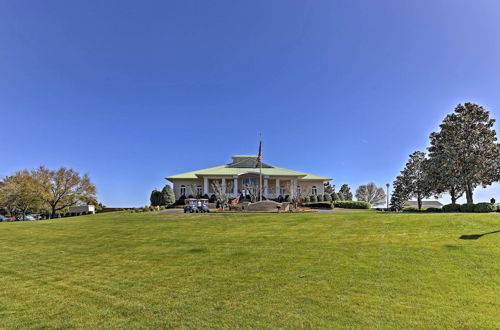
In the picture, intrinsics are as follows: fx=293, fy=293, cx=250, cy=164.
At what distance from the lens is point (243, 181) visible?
164 ft

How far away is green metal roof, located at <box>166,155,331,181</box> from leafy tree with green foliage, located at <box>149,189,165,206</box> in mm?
5740

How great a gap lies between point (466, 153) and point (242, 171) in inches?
1244

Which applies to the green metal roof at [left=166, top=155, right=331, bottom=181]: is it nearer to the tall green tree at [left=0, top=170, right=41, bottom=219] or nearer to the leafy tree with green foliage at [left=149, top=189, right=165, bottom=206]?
the leafy tree with green foliage at [left=149, top=189, right=165, bottom=206]

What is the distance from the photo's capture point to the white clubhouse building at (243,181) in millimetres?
48750

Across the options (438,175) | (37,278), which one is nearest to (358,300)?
(37,278)

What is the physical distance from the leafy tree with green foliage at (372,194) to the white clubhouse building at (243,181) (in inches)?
942

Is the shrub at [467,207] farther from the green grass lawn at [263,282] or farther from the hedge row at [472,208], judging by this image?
the green grass lawn at [263,282]

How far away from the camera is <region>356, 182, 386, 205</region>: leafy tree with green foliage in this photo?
71562 mm

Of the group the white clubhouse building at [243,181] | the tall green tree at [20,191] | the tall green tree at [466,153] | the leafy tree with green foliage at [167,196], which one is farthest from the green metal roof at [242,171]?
the tall green tree at [466,153]

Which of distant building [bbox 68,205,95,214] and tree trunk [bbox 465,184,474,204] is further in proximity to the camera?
distant building [bbox 68,205,95,214]

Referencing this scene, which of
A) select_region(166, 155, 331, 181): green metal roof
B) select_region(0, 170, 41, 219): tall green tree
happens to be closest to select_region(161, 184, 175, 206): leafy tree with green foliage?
select_region(166, 155, 331, 181): green metal roof

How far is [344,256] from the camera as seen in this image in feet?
29.4

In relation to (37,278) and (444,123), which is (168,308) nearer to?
(37,278)

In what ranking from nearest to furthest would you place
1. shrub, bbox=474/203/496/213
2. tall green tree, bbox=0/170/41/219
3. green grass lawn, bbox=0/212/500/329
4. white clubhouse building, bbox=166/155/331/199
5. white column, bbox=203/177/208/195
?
green grass lawn, bbox=0/212/500/329, shrub, bbox=474/203/496/213, tall green tree, bbox=0/170/41/219, white column, bbox=203/177/208/195, white clubhouse building, bbox=166/155/331/199
